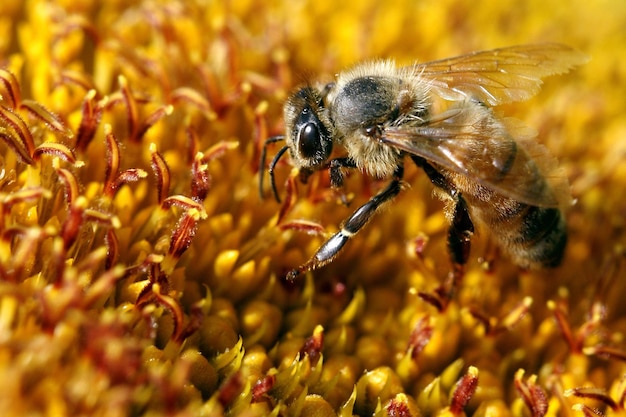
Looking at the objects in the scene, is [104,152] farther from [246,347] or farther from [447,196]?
[447,196]

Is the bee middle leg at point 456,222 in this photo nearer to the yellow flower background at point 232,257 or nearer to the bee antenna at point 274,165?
the yellow flower background at point 232,257

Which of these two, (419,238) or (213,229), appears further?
(419,238)

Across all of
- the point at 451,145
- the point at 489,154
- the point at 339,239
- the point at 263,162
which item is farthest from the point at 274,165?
the point at 489,154

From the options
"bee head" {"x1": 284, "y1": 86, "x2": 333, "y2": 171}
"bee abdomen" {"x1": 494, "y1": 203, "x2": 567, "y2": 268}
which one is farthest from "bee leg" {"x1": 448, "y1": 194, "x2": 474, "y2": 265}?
"bee head" {"x1": 284, "y1": 86, "x2": 333, "y2": 171}

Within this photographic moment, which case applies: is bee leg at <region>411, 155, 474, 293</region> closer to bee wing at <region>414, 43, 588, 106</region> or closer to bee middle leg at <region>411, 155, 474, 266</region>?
bee middle leg at <region>411, 155, 474, 266</region>

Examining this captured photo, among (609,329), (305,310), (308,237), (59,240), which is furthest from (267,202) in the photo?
(609,329)

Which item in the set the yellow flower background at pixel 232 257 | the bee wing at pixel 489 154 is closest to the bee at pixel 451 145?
the bee wing at pixel 489 154

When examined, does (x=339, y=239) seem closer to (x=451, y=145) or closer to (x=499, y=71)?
(x=451, y=145)
